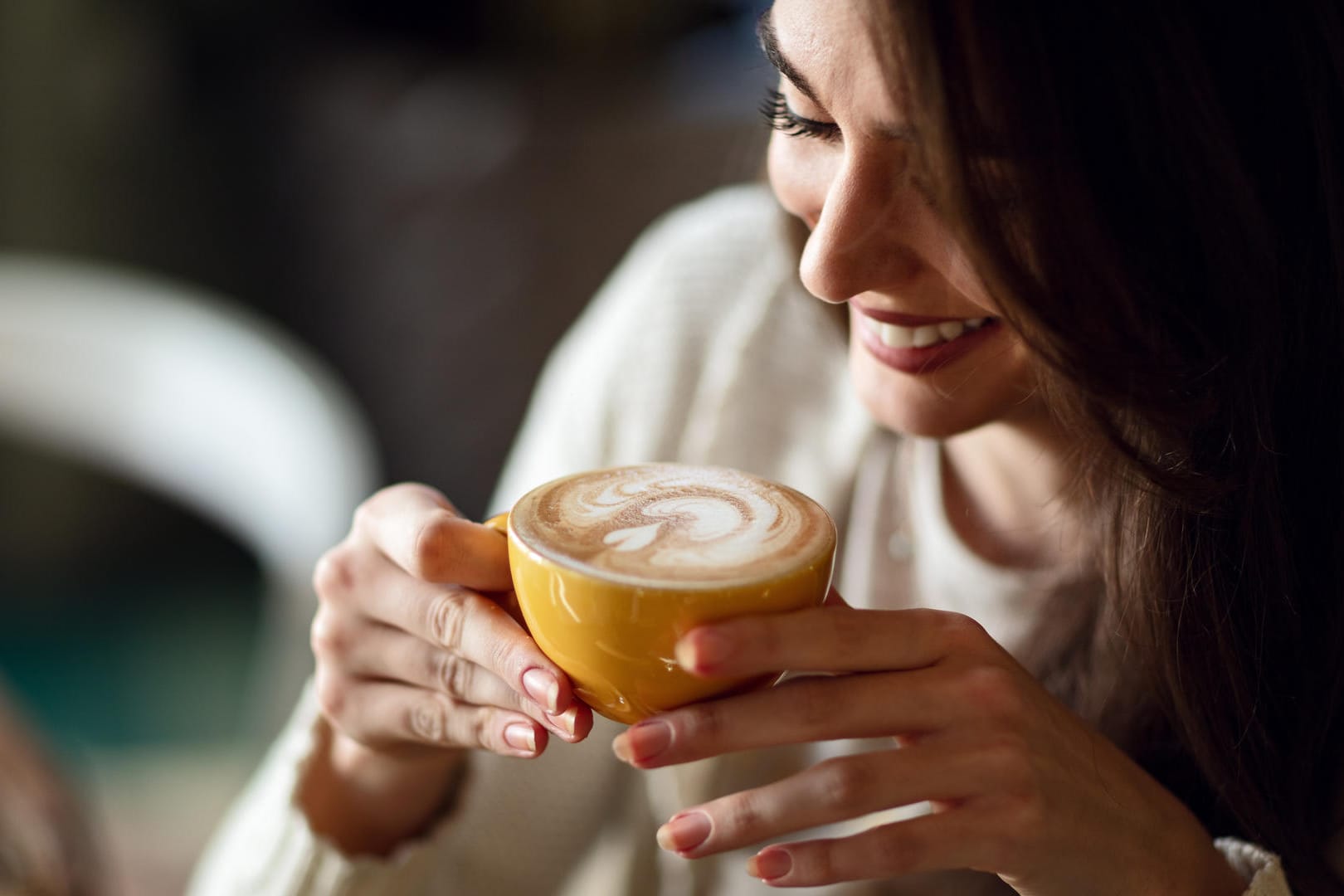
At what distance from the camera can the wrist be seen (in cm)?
99

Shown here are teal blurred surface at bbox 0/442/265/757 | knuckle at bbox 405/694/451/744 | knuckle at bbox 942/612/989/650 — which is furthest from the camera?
teal blurred surface at bbox 0/442/265/757

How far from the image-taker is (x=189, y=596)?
3104 mm

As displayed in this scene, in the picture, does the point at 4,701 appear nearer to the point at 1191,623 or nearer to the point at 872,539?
the point at 872,539

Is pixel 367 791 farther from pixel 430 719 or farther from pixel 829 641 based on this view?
pixel 829 641

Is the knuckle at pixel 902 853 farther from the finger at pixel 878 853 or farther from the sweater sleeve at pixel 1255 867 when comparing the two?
the sweater sleeve at pixel 1255 867

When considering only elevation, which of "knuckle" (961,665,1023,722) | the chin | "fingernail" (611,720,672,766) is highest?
the chin

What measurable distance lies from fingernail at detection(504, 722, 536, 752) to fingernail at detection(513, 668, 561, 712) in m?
0.05

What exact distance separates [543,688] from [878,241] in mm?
366

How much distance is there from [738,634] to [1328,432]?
0.48 meters

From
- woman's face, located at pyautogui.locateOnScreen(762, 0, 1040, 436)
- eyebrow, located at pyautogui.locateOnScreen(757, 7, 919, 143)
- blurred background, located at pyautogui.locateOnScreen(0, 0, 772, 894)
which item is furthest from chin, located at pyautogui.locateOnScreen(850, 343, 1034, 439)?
blurred background, located at pyautogui.locateOnScreen(0, 0, 772, 894)

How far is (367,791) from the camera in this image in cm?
102

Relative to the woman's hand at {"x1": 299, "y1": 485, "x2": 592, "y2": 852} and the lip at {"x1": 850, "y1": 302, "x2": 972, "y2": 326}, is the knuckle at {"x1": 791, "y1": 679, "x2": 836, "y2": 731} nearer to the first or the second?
the woman's hand at {"x1": 299, "y1": 485, "x2": 592, "y2": 852}

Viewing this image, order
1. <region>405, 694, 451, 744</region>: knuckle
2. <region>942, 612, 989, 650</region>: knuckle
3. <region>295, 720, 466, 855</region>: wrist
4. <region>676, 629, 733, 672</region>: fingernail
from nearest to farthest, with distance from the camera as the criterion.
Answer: <region>676, 629, 733, 672</region>: fingernail
<region>942, 612, 989, 650</region>: knuckle
<region>405, 694, 451, 744</region>: knuckle
<region>295, 720, 466, 855</region>: wrist

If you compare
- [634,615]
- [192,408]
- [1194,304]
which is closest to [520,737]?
[634,615]
